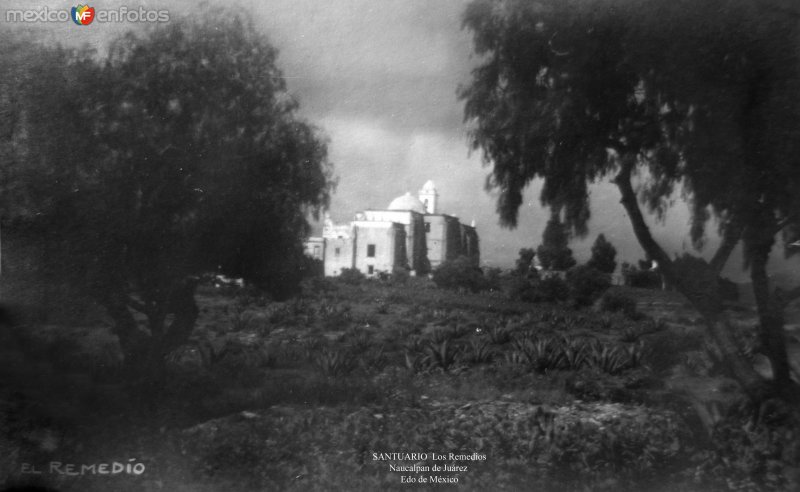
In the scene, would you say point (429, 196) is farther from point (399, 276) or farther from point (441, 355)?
point (441, 355)

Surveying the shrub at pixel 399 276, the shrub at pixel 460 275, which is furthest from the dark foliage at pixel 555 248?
the shrub at pixel 399 276

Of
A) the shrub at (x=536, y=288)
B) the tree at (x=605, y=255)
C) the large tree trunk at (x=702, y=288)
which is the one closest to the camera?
the large tree trunk at (x=702, y=288)

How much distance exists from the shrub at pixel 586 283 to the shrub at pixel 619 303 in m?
0.06

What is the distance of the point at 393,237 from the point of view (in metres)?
5.08

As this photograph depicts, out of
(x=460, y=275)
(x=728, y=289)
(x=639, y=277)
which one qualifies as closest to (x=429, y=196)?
(x=460, y=275)

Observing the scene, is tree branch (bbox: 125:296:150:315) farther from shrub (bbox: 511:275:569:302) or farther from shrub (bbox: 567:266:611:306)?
shrub (bbox: 567:266:611:306)

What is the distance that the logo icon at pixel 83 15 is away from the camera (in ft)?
15.8

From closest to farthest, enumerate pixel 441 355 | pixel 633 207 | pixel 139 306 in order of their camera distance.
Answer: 1. pixel 441 355
2. pixel 633 207
3. pixel 139 306

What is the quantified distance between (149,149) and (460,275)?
8.15ft

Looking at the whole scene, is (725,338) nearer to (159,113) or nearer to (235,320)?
(235,320)

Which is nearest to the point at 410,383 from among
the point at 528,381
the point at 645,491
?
the point at 528,381

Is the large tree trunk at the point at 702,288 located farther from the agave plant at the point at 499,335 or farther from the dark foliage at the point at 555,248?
the agave plant at the point at 499,335

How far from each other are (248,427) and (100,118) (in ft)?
8.26

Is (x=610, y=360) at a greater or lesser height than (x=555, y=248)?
lesser
